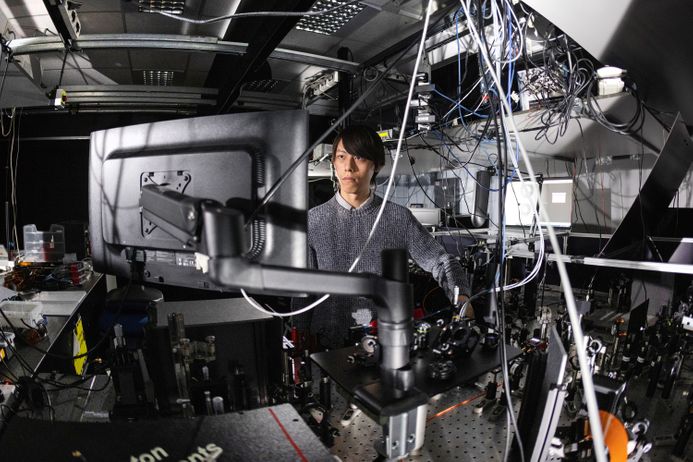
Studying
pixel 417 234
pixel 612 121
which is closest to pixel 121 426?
pixel 417 234

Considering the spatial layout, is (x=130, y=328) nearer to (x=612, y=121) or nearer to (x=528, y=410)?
(x=528, y=410)

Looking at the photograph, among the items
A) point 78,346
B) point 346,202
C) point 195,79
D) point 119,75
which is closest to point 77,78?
point 119,75

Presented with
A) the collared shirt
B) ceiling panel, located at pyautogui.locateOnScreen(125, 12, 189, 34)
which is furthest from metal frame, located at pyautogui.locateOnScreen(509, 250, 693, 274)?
ceiling panel, located at pyautogui.locateOnScreen(125, 12, 189, 34)

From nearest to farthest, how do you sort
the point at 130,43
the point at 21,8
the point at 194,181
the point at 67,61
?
1. the point at 194,181
2. the point at 130,43
3. the point at 21,8
4. the point at 67,61

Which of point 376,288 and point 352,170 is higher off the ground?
point 352,170

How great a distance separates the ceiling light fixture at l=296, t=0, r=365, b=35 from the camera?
264cm

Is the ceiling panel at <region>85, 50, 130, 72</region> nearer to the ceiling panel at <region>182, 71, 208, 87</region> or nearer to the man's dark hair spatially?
the ceiling panel at <region>182, 71, 208, 87</region>

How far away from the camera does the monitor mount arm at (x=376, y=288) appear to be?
34 cm

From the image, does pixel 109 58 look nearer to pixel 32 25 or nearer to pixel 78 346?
pixel 32 25

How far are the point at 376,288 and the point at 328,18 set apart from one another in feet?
9.76

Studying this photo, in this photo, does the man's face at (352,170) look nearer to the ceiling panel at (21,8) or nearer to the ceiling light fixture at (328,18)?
the ceiling light fixture at (328,18)

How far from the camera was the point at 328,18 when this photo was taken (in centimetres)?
283

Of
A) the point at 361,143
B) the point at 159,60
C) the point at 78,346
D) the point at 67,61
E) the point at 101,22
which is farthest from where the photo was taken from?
the point at 159,60

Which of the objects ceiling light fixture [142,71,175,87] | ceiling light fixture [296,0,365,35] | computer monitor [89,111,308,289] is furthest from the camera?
ceiling light fixture [142,71,175,87]
